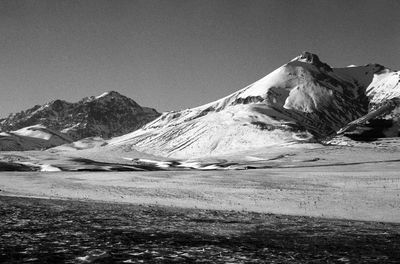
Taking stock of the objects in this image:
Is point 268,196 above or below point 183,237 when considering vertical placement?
above

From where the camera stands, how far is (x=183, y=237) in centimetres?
2155

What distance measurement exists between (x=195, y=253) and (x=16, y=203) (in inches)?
944

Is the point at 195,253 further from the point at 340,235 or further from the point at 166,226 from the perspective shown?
the point at 340,235

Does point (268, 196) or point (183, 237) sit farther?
point (268, 196)

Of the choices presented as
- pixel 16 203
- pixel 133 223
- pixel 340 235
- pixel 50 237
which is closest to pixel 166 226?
pixel 133 223

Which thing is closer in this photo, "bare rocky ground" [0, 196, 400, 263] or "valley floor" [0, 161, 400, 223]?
"bare rocky ground" [0, 196, 400, 263]

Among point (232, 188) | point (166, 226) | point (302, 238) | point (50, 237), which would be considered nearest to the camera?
point (50, 237)

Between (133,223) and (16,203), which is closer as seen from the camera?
(133,223)

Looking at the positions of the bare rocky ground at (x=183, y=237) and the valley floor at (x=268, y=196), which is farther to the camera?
the valley floor at (x=268, y=196)

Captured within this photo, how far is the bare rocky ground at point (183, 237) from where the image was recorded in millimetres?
16625

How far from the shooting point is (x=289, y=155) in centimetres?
16825

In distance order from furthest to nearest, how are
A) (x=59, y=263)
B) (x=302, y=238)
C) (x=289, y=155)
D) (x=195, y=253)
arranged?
1. (x=289, y=155)
2. (x=302, y=238)
3. (x=195, y=253)
4. (x=59, y=263)

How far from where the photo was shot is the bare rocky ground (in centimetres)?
1662

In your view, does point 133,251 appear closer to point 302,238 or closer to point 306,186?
point 302,238
